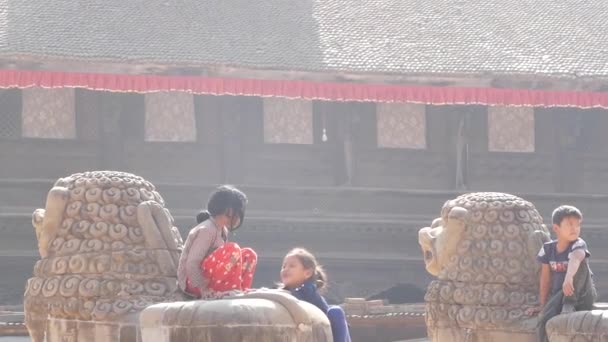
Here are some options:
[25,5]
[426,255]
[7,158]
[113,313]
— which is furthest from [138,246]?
[25,5]

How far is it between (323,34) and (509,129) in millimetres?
2701

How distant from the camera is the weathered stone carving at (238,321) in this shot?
7098 millimetres

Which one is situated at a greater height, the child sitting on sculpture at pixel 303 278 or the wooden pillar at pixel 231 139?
the wooden pillar at pixel 231 139

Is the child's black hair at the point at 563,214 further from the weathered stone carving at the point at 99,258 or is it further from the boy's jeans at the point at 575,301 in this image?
the weathered stone carving at the point at 99,258

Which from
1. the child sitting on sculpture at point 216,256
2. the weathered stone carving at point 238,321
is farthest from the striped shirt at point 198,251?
the weathered stone carving at point 238,321

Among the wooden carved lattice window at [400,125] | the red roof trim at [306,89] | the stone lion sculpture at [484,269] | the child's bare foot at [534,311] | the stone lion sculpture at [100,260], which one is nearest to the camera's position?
the stone lion sculpture at [100,260]

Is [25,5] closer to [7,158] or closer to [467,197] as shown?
[7,158]

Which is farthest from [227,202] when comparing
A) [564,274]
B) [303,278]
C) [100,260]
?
[564,274]

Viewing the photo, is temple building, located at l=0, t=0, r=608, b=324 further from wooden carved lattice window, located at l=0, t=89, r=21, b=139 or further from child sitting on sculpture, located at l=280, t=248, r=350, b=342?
child sitting on sculpture, located at l=280, t=248, r=350, b=342

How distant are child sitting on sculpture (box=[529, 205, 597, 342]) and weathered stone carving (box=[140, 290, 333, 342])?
2.23m

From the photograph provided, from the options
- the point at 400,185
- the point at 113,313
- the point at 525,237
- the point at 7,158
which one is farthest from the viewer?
the point at 400,185

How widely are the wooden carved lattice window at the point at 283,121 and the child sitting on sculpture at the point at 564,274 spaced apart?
36.7 feet

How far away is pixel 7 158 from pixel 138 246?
433 inches

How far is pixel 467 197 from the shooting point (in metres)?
10.1
